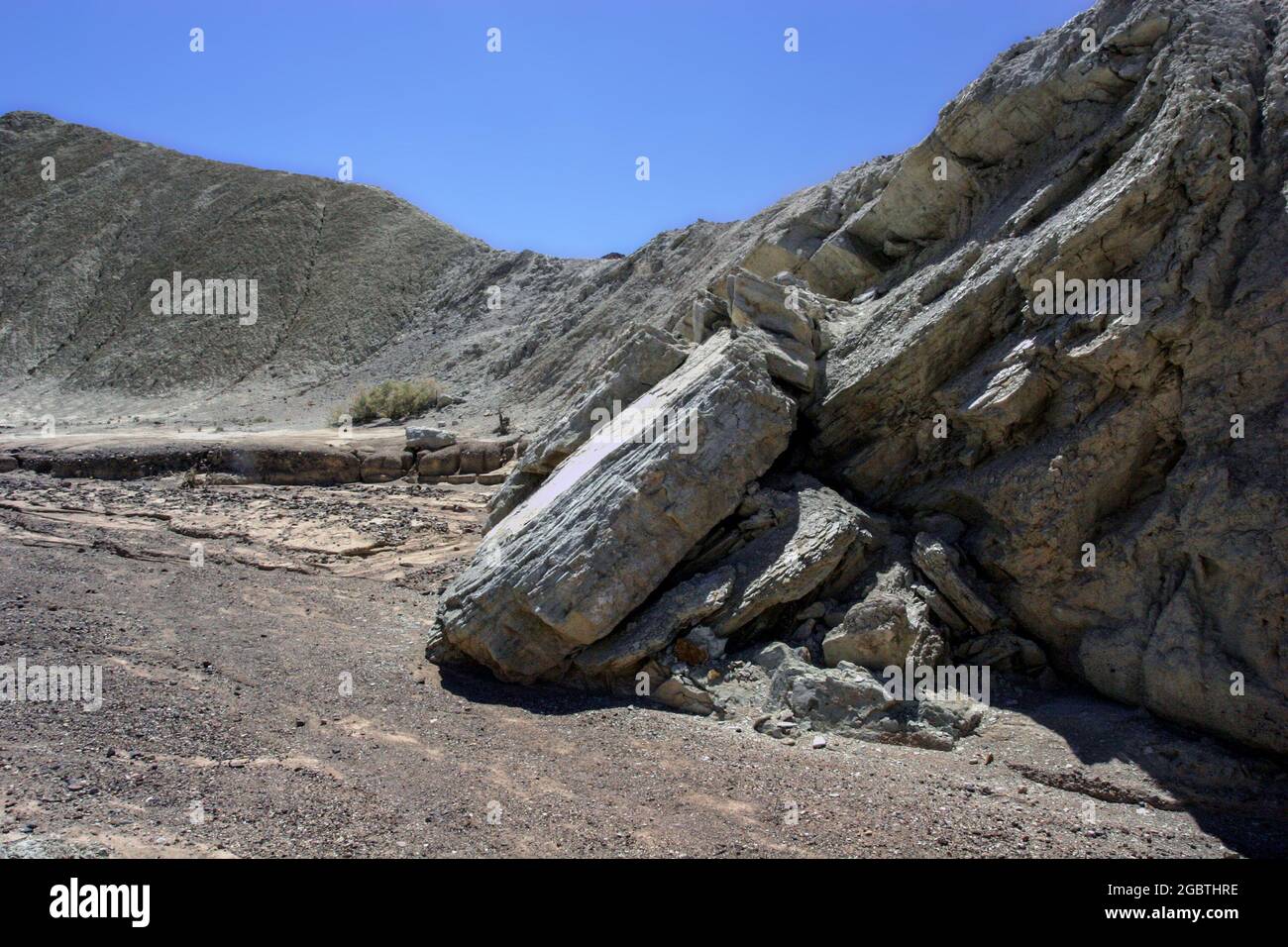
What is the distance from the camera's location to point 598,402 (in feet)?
40.3

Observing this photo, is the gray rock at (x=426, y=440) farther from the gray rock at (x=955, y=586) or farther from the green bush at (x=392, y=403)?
the gray rock at (x=955, y=586)

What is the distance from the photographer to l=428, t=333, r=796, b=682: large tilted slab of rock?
29.4 feet

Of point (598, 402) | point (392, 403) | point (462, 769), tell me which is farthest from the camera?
point (392, 403)

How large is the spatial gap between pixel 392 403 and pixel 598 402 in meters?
16.8

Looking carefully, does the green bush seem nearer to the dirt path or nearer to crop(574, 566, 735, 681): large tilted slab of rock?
the dirt path

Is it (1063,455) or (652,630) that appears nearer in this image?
(1063,455)

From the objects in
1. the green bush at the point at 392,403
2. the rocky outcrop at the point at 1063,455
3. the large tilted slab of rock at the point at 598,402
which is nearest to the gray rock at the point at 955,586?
the rocky outcrop at the point at 1063,455

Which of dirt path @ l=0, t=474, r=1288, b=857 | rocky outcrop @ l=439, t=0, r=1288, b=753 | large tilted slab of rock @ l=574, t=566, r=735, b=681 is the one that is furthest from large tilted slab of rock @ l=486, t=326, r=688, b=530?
large tilted slab of rock @ l=574, t=566, r=735, b=681

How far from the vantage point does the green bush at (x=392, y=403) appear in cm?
2767

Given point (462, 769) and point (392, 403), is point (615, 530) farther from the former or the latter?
point (392, 403)

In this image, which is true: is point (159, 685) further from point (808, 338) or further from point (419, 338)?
point (419, 338)

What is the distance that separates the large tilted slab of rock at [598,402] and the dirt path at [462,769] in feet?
8.52

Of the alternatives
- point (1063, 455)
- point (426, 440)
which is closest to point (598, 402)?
point (1063, 455)
